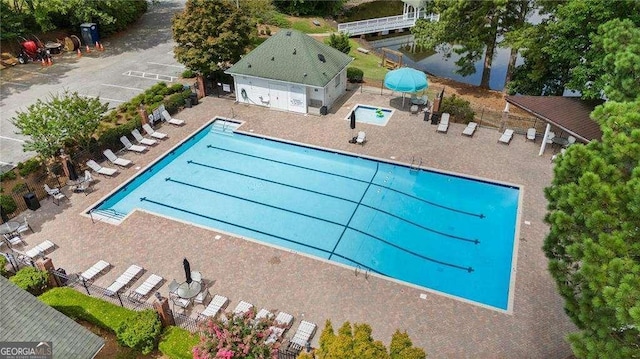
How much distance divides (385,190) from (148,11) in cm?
4195

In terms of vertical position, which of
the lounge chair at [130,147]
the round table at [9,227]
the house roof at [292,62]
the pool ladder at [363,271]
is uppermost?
the house roof at [292,62]

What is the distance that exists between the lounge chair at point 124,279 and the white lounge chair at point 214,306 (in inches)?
140

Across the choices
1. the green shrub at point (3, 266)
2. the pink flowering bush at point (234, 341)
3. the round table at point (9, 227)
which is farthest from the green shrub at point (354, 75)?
the green shrub at point (3, 266)

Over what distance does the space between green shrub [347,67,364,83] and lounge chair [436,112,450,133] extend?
894cm

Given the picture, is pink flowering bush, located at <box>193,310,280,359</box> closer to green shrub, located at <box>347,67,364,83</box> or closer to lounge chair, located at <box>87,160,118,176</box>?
lounge chair, located at <box>87,160,118,176</box>

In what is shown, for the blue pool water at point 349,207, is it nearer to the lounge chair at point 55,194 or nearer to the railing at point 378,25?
the lounge chair at point 55,194

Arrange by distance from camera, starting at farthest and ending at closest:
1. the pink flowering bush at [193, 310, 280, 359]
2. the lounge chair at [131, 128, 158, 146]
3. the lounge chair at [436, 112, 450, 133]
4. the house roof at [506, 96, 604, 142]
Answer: the lounge chair at [436, 112, 450, 133] < the lounge chair at [131, 128, 158, 146] < the house roof at [506, 96, 604, 142] < the pink flowering bush at [193, 310, 280, 359]

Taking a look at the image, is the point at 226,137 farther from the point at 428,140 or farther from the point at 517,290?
the point at 517,290

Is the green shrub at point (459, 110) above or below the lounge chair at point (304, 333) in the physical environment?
above

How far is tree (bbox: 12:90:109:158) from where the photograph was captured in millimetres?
22953

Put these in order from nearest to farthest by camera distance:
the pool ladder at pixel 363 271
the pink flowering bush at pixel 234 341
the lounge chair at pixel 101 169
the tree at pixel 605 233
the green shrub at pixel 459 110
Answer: the tree at pixel 605 233, the pink flowering bush at pixel 234 341, the pool ladder at pixel 363 271, the lounge chair at pixel 101 169, the green shrub at pixel 459 110

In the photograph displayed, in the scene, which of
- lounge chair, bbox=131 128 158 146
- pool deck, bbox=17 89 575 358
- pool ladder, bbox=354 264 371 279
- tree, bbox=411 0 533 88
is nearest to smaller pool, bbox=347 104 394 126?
pool deck, bbox=17 89 575 358

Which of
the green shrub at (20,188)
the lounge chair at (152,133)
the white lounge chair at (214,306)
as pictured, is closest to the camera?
the white lounge chair at (214,306)

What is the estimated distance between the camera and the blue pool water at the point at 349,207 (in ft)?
65.0
